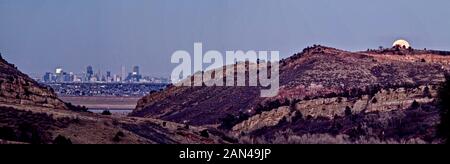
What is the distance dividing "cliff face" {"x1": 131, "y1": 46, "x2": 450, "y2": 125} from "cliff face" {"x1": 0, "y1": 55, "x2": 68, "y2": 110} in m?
20.6

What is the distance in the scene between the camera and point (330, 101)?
262ft

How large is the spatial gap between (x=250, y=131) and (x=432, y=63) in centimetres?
3642

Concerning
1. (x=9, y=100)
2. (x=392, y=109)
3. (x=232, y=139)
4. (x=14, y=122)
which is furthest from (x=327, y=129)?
(x=14, y=122)

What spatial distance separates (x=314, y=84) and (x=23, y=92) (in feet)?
122

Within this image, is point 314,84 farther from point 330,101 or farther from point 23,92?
point 23,92

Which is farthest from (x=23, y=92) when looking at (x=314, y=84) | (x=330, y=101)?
(x=314, y=84)

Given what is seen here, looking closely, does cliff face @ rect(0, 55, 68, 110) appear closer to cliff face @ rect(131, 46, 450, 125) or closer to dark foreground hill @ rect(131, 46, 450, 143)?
dark foreground hill @ rect(131, 46, 450, 143)

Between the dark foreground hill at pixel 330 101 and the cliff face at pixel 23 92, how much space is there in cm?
1423

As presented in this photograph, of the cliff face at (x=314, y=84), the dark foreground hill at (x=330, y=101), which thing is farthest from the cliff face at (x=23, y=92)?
the cliff face at (x=314, y=84)

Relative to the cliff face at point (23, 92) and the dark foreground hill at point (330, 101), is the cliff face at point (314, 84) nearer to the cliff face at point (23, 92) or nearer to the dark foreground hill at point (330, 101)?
the dark foreground hill at point (330, 101)

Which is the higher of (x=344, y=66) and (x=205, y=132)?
(x=344, y=66)

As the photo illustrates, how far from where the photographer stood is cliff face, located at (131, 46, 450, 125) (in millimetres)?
88625
